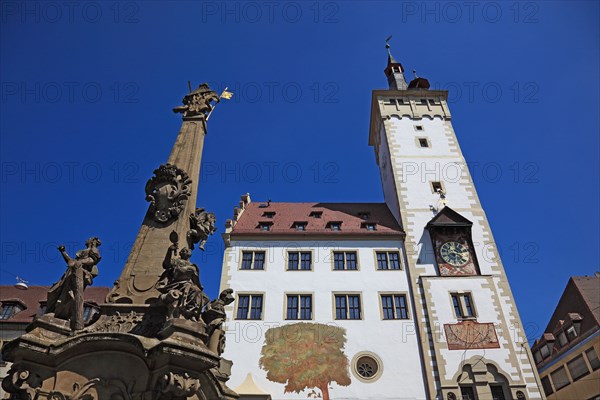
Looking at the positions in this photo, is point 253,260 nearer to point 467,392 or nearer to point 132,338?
point 467,392

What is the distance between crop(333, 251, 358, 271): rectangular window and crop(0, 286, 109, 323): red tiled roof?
1470 centimetres

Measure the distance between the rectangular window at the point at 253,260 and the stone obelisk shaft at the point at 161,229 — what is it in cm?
1328

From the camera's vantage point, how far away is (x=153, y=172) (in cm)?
852

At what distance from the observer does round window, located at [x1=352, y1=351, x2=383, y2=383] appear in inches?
724

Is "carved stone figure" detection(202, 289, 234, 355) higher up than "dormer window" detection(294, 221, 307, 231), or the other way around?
"dormer window" detection(294, 221, 307, 231)

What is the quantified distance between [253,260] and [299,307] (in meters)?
4.00

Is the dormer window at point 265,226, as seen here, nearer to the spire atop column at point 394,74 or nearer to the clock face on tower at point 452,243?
the clock face on tower at point 452,243

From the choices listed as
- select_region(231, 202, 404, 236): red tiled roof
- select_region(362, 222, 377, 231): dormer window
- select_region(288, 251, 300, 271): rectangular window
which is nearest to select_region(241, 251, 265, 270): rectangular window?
select_region(231, 202, 404, 236): red tiled roof

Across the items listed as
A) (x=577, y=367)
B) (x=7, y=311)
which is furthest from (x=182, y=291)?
(x=577, y=367)

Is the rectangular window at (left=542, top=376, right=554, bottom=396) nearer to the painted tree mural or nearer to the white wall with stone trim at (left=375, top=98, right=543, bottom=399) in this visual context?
the white wall with stone trim at (left=375, top=98, right=543, bottom=399)

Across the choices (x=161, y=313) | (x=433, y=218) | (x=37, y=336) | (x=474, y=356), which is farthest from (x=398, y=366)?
(x=37, y=336)

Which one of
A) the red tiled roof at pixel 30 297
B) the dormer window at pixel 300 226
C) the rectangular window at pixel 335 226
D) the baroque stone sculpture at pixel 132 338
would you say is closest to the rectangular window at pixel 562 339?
the rectangular window at pixel 335 226

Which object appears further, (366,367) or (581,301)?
(581,301)

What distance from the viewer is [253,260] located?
22672mm
